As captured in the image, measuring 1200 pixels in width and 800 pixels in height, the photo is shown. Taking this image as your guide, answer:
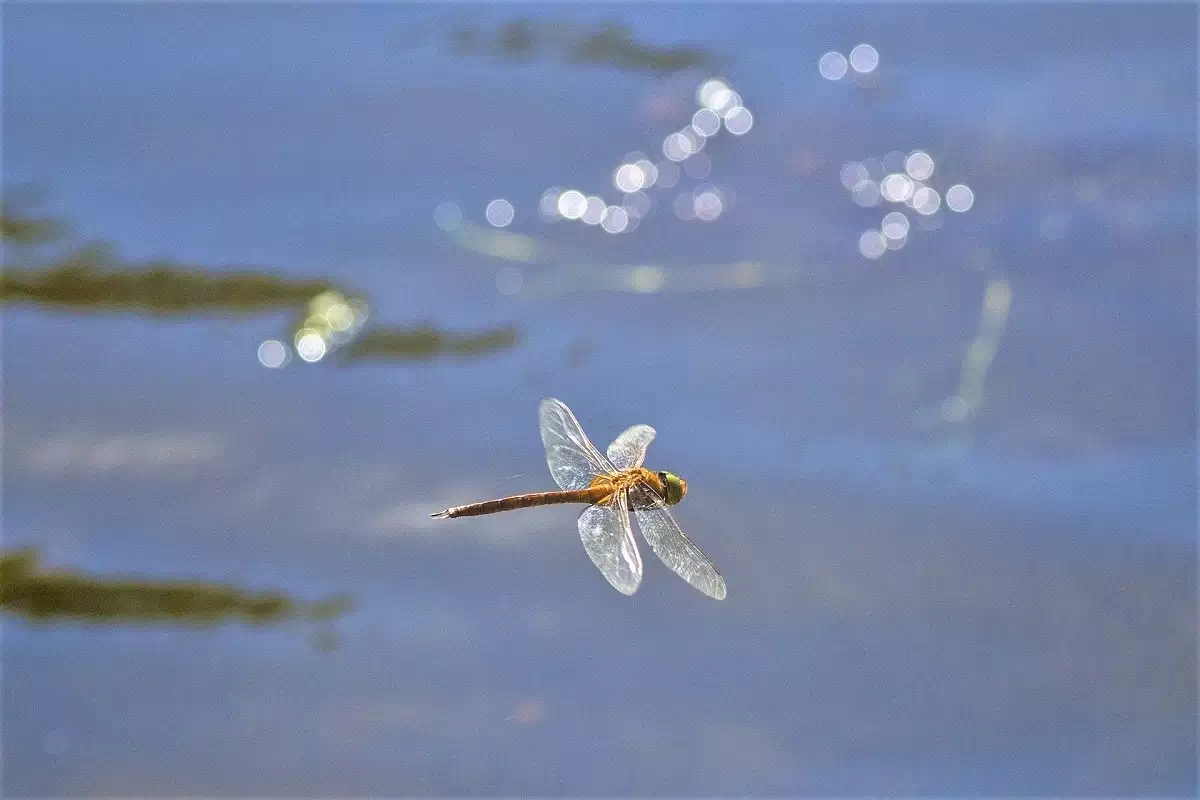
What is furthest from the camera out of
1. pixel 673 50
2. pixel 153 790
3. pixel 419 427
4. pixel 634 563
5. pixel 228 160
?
pixel 673 50

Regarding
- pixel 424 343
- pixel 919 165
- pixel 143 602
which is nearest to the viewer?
pixel 143 602

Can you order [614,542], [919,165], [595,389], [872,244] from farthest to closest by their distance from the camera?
[919,165]
[872,244]
[595,389]
[614,542]

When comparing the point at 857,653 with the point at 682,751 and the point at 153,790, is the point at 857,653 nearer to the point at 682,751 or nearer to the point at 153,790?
the point at 682,751

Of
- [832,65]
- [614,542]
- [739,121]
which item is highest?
[832,65]

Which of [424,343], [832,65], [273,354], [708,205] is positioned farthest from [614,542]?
[832,65]

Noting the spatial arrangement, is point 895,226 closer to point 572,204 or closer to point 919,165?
point 919,165

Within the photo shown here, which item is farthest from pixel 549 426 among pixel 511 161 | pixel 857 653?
pixel 511 161

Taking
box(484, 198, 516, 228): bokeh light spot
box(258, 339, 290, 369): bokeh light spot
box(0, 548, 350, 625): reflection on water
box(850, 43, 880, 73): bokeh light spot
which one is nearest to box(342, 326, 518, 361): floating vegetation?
box(258, 339, 290, 369): bokeh light spot
